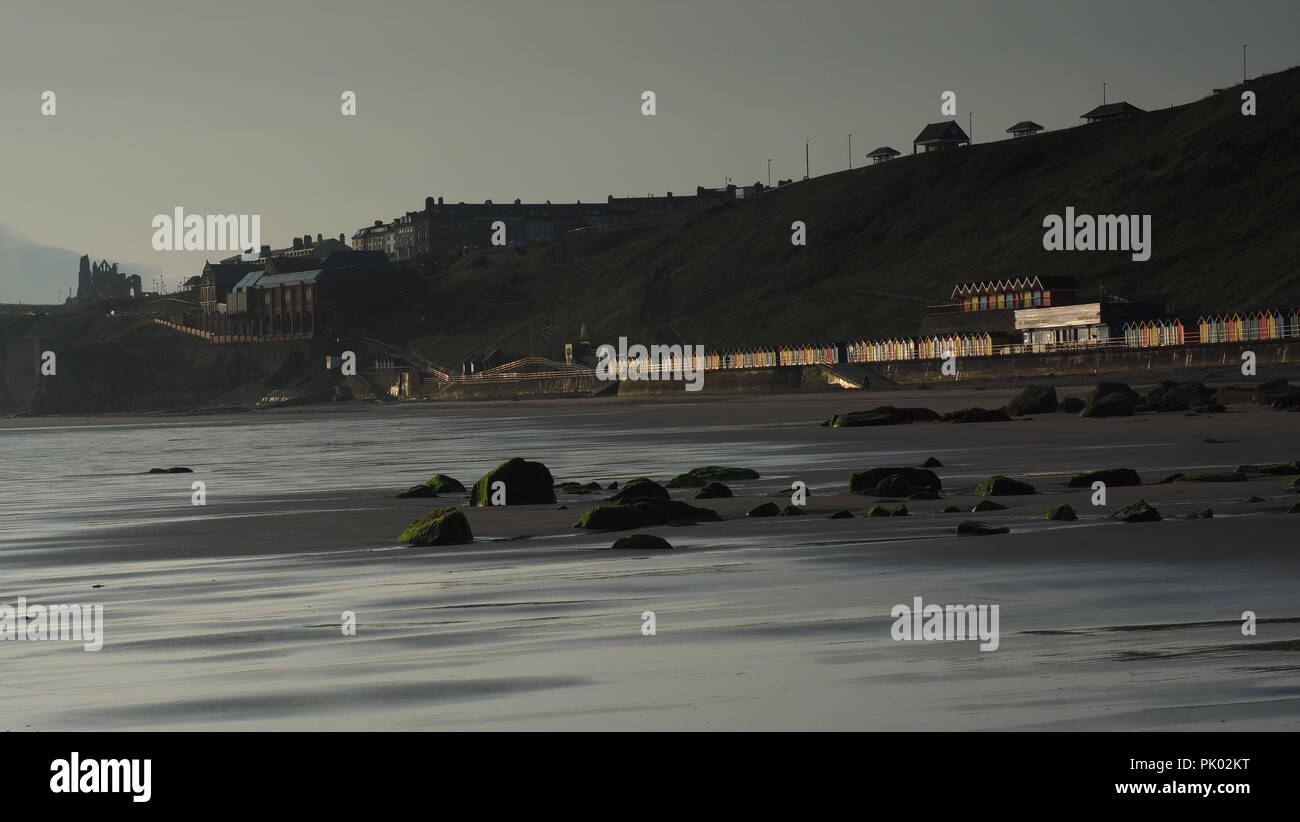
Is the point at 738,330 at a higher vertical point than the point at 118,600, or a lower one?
higher

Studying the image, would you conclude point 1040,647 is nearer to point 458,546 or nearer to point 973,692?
point 973,692

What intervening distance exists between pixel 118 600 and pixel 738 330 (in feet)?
587

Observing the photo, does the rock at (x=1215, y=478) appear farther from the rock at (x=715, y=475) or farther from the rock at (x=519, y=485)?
the rock at (x=519, y=485)

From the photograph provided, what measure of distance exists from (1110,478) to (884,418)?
31.6 m

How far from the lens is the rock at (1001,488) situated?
23.7m

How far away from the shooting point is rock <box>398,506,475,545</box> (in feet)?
66.4

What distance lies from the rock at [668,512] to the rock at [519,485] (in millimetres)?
3494

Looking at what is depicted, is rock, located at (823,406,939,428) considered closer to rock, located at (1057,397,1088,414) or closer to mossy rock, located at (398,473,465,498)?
rock, located at (1057,397,1088,414)

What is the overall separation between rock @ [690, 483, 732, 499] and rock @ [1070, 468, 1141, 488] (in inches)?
217

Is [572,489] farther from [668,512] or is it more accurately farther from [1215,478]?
[1215,478]

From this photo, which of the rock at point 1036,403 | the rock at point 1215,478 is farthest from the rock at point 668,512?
the rock at point 1036,403

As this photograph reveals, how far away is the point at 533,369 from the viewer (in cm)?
16688

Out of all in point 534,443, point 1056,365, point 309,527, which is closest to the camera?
point 309,527
